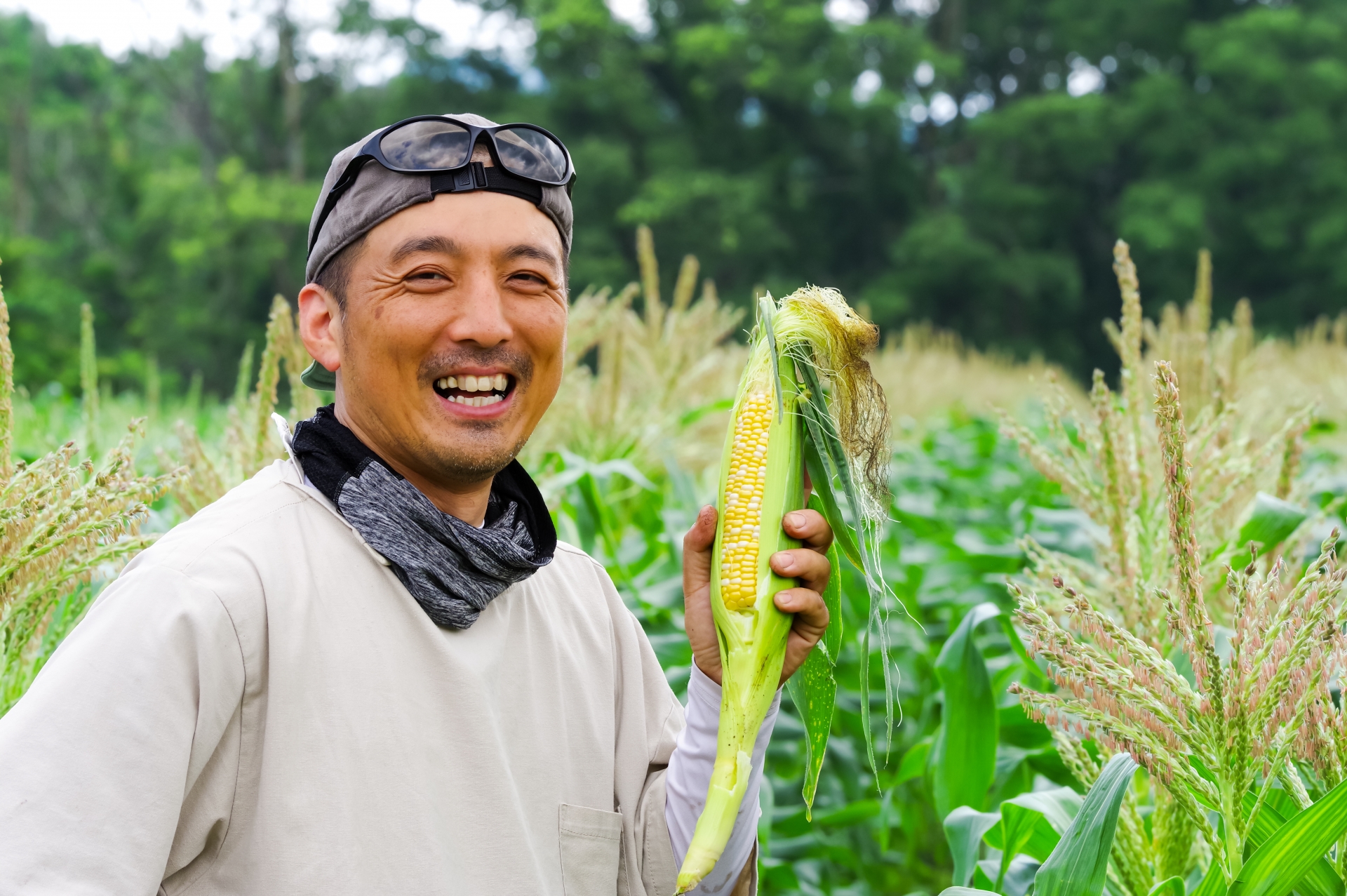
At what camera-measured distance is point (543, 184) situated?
1627 millimetres

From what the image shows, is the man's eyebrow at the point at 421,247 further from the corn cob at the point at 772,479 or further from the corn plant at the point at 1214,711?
the corn plant at the point at 1214,711

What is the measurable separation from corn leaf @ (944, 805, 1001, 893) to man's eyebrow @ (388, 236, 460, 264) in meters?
1.24

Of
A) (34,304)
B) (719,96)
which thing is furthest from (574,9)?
(34,304)

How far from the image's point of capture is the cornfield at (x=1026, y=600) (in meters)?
1.30

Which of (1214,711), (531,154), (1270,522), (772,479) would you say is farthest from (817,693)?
(1270,522)

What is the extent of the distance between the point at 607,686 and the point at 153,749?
0.67 m

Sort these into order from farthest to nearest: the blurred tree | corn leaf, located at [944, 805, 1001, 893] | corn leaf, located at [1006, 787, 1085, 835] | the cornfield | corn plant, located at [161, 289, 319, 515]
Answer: the blurred tree, corn plant, located at [161, 289, 319, 515], corn leaf, located at [944, 805, 1001, 893], corn leaf, located at [1006, 787, 1085, 835], the cornfield

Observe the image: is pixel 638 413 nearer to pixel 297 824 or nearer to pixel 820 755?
pixel 820 755

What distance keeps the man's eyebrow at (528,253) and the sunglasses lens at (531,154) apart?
0.11m

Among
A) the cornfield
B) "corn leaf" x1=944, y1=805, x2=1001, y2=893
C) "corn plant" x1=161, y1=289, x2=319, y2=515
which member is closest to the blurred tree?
the cornfield

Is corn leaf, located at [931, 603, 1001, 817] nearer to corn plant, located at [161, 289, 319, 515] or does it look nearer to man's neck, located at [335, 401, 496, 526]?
man's neck, located at [335, 401, 496, 526]

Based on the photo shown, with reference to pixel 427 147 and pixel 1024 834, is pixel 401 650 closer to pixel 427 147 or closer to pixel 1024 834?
pixel 427 147

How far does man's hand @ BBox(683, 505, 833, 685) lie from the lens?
1.37 metres

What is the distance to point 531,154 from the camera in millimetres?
1618
